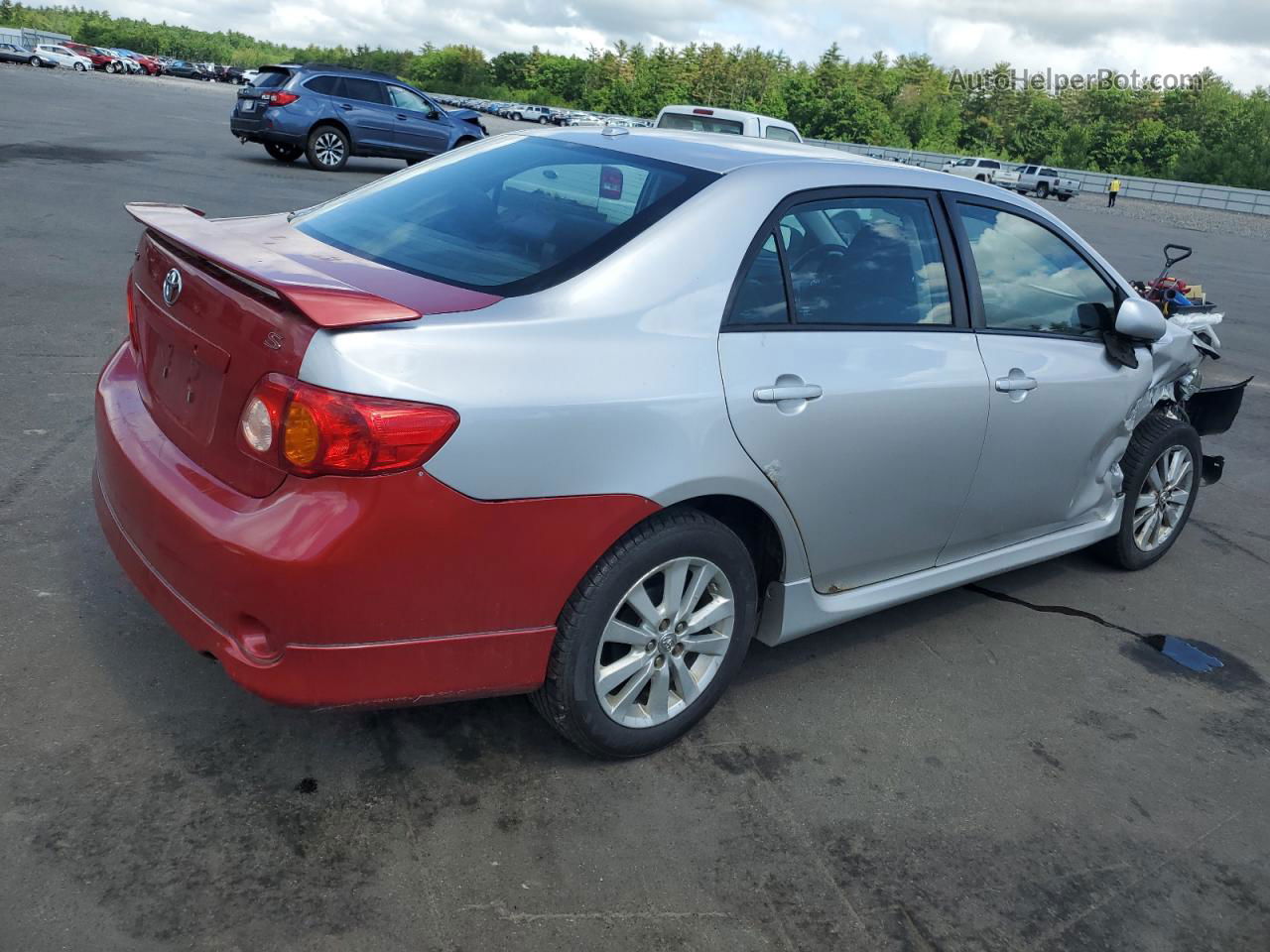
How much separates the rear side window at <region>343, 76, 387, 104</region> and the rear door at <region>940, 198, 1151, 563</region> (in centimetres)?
1714

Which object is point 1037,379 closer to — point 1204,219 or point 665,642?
point 665,642

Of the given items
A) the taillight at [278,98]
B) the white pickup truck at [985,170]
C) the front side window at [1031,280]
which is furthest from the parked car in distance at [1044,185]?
the front side window at [1031,280]

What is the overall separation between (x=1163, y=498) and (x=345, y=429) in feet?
13.1

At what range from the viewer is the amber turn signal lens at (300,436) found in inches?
95.9

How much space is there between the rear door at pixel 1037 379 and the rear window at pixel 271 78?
56.4ft

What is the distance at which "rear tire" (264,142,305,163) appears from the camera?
18.5 meters

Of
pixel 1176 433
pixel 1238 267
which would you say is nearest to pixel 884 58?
pixel 1238 267

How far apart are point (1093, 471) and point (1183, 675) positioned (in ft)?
2.78

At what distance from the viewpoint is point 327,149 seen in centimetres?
1888

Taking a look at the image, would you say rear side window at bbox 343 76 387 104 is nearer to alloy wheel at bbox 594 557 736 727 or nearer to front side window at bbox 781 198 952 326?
front side window at bbox 781 198 952 326

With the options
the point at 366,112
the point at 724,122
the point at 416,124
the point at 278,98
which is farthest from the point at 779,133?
the point at 278,98

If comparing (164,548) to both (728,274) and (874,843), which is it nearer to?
(728,274)

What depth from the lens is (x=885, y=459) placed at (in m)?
3.42

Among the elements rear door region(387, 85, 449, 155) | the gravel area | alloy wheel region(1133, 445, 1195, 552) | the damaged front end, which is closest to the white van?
rear door region(387, 85, 449, 155)
